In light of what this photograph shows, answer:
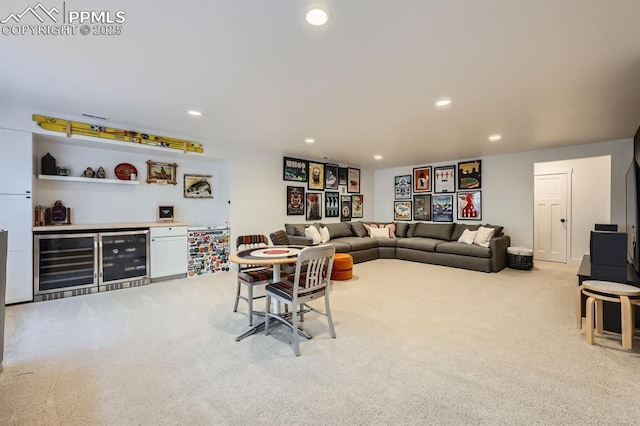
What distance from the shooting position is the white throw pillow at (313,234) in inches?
233

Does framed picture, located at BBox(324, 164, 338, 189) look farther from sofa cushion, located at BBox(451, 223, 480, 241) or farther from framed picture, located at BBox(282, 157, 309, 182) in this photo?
sofa cushion, located at BBox(451, 223, 480, 241)

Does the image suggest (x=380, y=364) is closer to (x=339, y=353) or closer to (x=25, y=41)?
(x=339, y=353)

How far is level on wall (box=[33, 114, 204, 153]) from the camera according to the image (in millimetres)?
3617

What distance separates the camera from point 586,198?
19.0 feet

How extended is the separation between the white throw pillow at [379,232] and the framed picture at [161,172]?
15.2ft

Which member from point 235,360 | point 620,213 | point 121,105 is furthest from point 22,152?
point 620,213

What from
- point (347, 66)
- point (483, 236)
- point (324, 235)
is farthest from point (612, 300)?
point (324, 235)

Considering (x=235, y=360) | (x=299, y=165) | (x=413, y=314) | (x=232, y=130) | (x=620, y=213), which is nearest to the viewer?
(x=235, y=360)

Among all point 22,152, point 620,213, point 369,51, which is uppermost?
point 369,51

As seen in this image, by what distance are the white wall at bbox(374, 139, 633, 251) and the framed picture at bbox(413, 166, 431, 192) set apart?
1.85 feet

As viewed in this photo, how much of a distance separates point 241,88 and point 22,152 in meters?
3.06

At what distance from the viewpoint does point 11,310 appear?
10.7 feet

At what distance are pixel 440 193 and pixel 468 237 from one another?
1.59m
